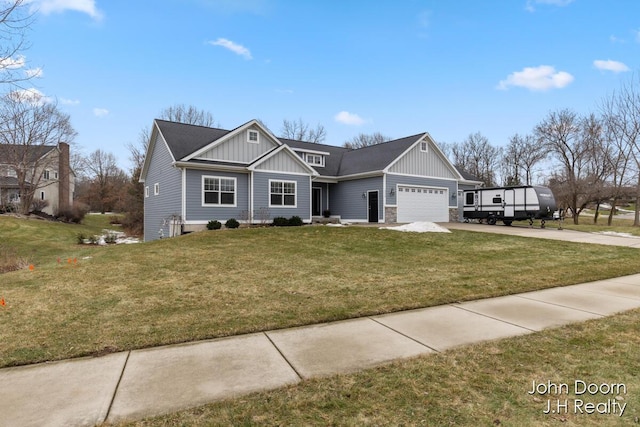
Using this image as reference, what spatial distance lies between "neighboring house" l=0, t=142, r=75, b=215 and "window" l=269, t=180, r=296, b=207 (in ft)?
78.0

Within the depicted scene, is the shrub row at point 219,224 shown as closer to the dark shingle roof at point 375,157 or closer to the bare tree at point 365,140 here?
the dark shingle roof at point 375,157

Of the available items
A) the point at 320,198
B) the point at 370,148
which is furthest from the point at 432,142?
the point at 320,198

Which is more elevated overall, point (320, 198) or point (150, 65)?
point (150, 65)

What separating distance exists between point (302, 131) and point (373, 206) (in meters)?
29.5

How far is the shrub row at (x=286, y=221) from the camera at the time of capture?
713 inches

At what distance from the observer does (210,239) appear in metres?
13.1

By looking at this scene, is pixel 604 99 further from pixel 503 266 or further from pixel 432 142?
pixel 503 266

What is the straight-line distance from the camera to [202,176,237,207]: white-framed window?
17.0 metres

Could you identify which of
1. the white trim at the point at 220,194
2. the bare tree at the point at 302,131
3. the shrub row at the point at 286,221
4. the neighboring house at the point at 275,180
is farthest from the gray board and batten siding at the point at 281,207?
the bare tree at the point at 302,131

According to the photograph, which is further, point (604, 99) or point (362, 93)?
point (604, 99)

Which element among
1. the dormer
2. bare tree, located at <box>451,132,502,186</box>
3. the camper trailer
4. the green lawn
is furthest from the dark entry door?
bare tree, located at <box>451,132,502,186</box>

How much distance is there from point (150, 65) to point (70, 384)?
18.8m

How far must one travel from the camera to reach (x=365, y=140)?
173 ft

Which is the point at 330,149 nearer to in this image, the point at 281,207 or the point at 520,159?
the point at 281,207
